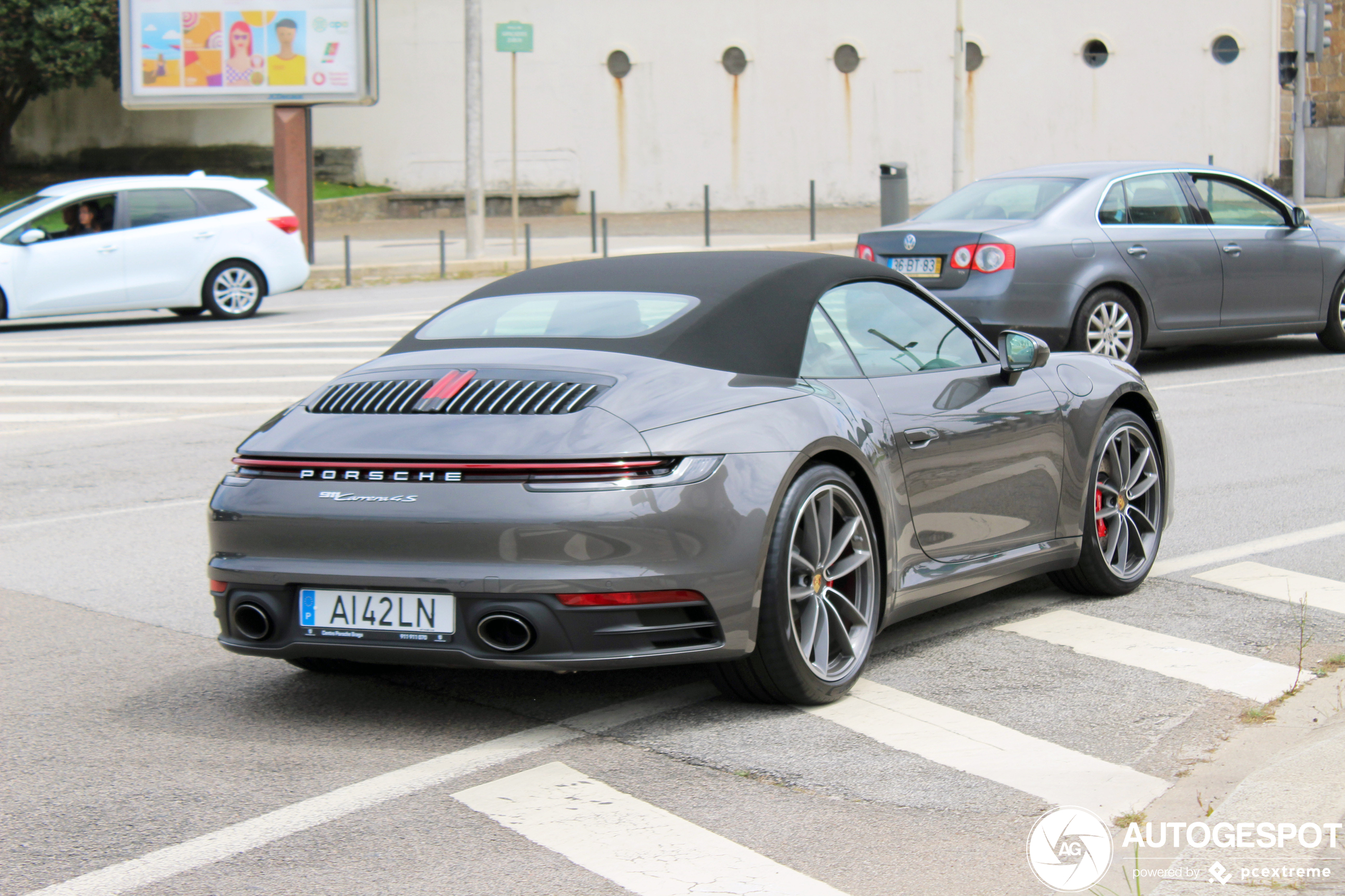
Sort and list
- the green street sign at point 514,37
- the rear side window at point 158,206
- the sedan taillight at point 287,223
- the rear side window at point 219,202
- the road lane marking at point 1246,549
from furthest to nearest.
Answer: the green street sign at point 514,37 < the sedan taillight at point 287,223 < the rear side window at point 219,202 < the rear side window at point 158,206 < the road lane marking at point 1246,549

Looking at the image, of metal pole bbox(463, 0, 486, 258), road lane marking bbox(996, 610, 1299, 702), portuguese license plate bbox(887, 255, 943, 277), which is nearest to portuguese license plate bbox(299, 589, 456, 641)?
road lane marking bbox(996, 610, 1299, 702)

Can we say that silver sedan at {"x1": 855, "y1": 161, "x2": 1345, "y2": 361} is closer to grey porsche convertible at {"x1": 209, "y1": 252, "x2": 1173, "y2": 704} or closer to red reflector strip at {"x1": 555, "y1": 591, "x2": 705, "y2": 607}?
grey porsche convertible at {"x1": 209, "y1": 252, "x2": 1173, "y2": 704}

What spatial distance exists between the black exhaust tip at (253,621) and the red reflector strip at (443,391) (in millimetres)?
716

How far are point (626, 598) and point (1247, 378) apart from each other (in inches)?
393

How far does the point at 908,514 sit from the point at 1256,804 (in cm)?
160

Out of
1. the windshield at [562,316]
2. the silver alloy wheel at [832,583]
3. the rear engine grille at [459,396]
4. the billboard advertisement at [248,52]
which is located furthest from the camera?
the billboard advertisement at [248,52]

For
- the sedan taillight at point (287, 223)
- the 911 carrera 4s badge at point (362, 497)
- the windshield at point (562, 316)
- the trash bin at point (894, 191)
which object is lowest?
the 911 carrera 4s badge at point (362, 497)

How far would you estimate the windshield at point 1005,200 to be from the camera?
40.7 ft

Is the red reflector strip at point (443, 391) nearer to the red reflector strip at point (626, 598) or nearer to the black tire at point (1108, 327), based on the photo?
the red reflector strip at point (626, 598)

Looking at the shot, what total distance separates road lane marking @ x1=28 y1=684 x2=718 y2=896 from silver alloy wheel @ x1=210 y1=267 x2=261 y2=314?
51.4ft

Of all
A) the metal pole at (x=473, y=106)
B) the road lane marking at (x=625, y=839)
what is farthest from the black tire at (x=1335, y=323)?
the metal pole at (x=473, y=106)

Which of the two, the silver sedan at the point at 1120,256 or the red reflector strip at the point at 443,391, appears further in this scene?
the silver sedan at the point at 1120,256

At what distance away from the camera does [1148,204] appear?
12695 millimetres

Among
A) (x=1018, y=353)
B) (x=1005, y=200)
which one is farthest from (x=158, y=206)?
(x=1018, y=353)
